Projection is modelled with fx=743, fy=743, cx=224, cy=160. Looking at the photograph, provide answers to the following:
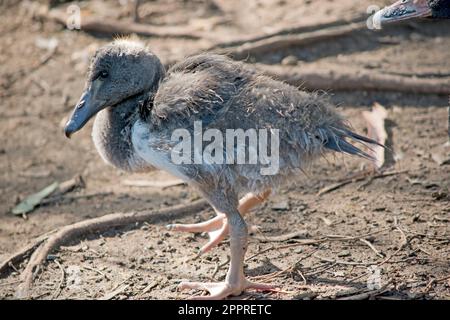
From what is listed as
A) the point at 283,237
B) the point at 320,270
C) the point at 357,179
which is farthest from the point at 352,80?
the point at 320,270

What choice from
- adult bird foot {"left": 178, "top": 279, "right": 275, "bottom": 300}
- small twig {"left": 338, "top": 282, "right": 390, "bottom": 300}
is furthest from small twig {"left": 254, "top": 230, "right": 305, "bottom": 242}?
small twig {"left": 338, "top": 282, "right": 390, "bottom": 300}

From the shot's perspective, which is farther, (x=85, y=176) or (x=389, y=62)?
(x=389, y=62)

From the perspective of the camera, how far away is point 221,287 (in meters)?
4.76

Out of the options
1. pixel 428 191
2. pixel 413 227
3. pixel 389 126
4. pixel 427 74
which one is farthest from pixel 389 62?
pixel 413 227

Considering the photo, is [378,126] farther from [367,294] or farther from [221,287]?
[221,287]

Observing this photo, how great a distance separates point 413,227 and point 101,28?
4.81 m

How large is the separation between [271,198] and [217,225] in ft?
1.99

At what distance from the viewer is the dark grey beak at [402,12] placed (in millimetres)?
5598

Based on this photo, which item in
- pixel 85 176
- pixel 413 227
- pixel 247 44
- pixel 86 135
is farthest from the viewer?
pixel 247 44

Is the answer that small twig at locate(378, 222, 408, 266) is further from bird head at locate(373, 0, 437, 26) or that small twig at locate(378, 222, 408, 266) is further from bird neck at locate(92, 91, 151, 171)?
bird neck at locate(92, 91, 151, 171)

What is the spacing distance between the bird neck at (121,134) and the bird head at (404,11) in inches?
74.9
